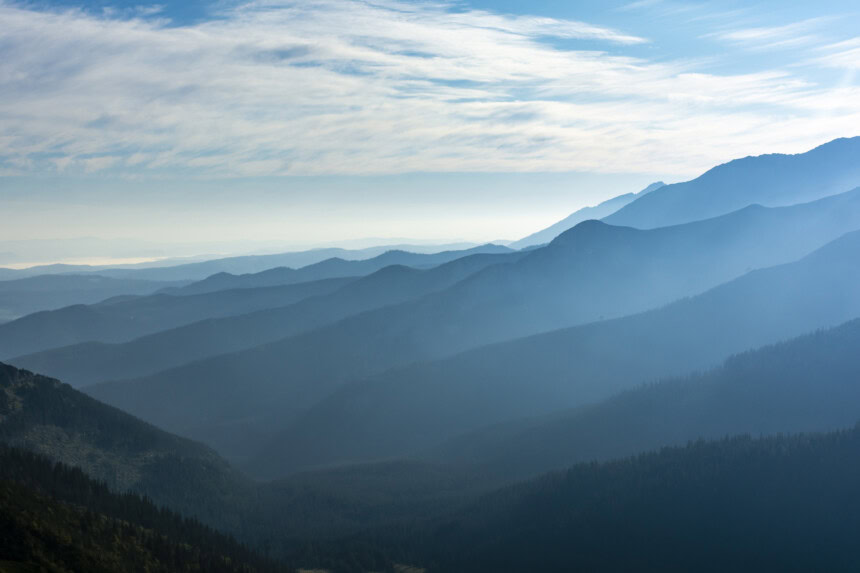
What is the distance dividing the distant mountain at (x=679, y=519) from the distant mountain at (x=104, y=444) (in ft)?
176

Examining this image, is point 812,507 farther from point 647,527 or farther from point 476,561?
point 476,561

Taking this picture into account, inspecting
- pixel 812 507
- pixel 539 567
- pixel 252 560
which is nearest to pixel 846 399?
pixel 812 507

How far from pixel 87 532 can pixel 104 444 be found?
86543 millimetres

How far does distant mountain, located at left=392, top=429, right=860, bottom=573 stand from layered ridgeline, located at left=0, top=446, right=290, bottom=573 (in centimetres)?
4673

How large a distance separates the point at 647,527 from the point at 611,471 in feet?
79.0

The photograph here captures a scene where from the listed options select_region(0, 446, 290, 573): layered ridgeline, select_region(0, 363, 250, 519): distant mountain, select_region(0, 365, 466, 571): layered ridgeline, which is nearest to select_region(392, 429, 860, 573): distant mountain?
select_region(0, 365, 466, 571): layered ridgeline

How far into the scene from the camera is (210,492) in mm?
170125

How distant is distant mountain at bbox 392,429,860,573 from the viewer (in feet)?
433

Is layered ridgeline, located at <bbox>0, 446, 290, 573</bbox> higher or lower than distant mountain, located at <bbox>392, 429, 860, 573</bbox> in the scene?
higher

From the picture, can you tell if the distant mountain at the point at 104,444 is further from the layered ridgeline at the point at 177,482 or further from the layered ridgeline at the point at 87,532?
the layered ridgeline at the point at 87,532

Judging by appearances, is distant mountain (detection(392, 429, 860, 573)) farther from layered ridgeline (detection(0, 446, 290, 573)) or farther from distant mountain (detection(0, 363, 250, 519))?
distant mountain (detection(0, 363, 250, 519))

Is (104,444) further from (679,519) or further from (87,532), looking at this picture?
(679,519)

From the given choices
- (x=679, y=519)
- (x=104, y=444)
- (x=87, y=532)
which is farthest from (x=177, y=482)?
(x=679, y=519)

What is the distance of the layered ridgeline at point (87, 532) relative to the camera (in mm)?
70625
